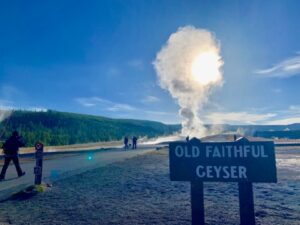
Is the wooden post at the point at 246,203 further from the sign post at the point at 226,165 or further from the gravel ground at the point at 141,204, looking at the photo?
the gravel ground at the point at 141,204

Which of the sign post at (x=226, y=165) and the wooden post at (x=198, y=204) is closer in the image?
the sign post at (x=226, y=165)

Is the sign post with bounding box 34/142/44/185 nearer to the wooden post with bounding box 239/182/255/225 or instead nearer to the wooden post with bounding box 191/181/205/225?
the wooden post with bounding box 191/181/205/225

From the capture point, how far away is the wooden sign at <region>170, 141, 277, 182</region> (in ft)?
18.6

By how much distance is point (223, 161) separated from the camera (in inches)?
230

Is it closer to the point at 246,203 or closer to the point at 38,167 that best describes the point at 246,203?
the point at 246,203

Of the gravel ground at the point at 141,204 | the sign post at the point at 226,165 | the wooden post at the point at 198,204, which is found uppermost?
the sign post at the point at 226,165

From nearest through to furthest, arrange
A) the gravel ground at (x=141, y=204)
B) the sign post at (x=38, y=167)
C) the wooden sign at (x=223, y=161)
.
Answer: the wooden sign at (x=223, y=161), the gravel ground at (x=141, y=204), the sign post at (x=38, y=167)

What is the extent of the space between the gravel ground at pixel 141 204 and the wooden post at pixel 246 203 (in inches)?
33.8

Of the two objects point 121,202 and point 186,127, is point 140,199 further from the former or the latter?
point 186,127

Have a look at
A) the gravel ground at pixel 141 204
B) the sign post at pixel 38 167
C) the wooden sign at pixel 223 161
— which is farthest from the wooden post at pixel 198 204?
the sign post at pixel 38 167

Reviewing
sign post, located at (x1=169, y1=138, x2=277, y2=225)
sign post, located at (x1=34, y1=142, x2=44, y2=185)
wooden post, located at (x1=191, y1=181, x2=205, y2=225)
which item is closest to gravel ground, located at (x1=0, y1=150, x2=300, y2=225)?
sign post, located at (x1=34, y1=142, x2=44, y2=185)

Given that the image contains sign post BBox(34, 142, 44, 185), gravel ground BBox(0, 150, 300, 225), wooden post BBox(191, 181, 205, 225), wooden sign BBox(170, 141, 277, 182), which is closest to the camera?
wooden sign BBox(170, 141, 277, 182)

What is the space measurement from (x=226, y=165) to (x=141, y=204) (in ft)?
10.8

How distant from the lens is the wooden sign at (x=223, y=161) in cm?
567
